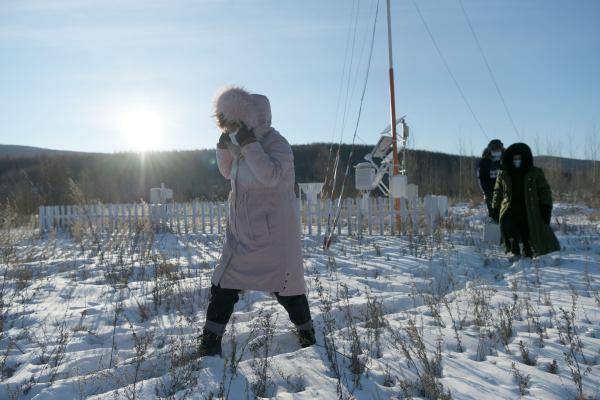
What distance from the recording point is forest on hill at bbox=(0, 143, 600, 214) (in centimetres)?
2133

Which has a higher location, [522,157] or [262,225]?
[522,157]

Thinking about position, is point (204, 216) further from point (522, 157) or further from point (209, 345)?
point (209, 345)

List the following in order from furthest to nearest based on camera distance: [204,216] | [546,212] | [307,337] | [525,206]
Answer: [204,216] → [525,206] → [546,212] → [307,337]

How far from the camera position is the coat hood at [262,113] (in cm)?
298

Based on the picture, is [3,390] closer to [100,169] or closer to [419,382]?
[419,382]

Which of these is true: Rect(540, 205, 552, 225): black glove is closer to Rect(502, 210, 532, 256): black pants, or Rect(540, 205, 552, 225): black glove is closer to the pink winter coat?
Rect(502, 210, 532, 256): black pants

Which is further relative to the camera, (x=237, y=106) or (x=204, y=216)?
(x=204, y=216)

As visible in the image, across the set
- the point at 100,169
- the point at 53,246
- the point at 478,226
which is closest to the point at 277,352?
the point at 53,246

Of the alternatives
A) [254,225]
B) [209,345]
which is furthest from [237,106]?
[209,345]

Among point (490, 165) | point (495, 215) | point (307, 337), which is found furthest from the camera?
point (490, 165)

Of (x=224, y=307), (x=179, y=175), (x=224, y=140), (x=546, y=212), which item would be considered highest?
(x=179, y=175)

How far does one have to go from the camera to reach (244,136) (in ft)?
9.35

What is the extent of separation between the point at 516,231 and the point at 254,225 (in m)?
4.85

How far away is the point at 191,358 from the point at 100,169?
127 ft
